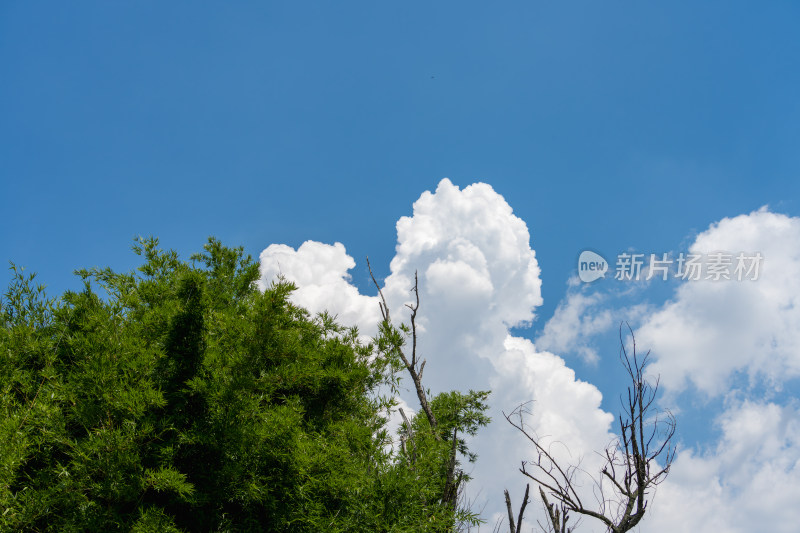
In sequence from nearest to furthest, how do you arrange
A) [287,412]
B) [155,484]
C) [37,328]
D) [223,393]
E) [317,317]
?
[155,484], [223,393], [287,412], [37,328], [317,317]

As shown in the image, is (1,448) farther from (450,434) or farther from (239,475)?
(450,434)

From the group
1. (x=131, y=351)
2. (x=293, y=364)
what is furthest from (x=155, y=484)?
(x=293, y=364)

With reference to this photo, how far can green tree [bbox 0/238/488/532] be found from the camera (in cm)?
363

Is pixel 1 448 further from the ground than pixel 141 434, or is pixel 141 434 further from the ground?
pixel 141 434

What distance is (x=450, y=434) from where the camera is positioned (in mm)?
8102

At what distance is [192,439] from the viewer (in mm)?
3936

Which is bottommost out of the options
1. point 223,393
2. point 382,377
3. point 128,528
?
point 128,528

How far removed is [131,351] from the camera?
3.98m

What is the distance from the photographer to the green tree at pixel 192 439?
11.9 feet

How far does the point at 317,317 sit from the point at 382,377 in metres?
1.30

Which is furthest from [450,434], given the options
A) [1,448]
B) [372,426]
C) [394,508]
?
[1,448]

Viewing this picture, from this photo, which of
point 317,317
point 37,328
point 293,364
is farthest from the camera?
point 317,317

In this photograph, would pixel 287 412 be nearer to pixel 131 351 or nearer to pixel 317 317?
pixel 131 351

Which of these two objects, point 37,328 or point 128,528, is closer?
point 128,528
